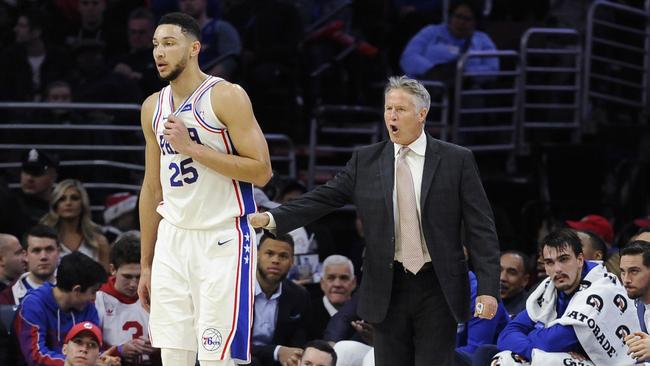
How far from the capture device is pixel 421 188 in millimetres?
6891

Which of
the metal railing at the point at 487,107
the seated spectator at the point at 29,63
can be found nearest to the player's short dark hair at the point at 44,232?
the seated spectator at the point at 29,63

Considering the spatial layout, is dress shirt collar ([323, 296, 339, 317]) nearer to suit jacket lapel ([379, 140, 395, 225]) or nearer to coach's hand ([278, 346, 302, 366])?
coach's hand ([278, 346, 302, 366])

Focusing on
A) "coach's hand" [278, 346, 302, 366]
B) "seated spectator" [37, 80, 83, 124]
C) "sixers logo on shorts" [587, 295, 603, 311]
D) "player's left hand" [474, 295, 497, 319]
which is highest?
"seated spectator" [37, 80, 83, 124]

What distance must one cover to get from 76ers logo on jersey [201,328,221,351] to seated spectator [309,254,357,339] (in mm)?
3767

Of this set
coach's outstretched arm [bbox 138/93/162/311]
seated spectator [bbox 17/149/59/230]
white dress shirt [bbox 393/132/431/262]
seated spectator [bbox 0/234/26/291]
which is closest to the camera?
white dress shirt [bbox 393/132/431/262]

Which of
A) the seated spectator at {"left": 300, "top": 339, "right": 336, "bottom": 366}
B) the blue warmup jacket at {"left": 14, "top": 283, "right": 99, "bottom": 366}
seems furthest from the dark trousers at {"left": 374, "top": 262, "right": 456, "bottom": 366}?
the blue warmup jacket at {"left": 14, "top": 283, "right": 99, "bottom": 366}

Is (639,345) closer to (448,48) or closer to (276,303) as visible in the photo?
(276,303)

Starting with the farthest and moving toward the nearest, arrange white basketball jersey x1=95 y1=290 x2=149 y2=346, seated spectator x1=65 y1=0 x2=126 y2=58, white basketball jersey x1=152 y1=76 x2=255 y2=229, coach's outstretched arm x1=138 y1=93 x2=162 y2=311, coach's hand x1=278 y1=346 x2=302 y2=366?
1. seated spectator x1=65 y1=0 x2=126 y2=58
2. white basketball jersey x1=95 y1=290 x2=149 y2=346
3. coach's hand x1=278 y1=346 x2=302 y2=366
4. coach's outstretched arm x1=138 y1=93 x2=162 y2=311
5. white basketball jersey x1=152 y1=76 x2=255 y2=229

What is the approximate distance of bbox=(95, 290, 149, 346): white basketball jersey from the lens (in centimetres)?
977

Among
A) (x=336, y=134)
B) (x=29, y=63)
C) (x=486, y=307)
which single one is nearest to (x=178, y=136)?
(x=486, y=307)

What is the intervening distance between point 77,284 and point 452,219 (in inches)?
Result: 141

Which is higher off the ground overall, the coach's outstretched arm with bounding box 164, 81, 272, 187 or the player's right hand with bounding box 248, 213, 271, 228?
the coach's outstretched arm with bounding box 164, 81, 272, 187

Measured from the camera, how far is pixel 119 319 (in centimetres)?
980

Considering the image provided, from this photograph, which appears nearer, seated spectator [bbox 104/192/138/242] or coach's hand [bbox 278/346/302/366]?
coach's hand [bbox 278/346/302/366]
